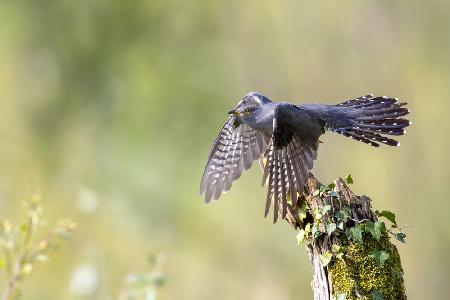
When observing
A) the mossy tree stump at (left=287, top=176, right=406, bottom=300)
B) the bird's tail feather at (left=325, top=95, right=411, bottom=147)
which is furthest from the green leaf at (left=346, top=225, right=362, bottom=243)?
the bird's tail feather at (left=325, top=95, right=411, bottom=147)

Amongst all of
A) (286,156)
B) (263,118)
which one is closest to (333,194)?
(286,156)

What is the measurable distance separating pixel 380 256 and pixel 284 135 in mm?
996

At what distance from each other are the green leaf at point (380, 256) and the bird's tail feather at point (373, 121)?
3.18 ft

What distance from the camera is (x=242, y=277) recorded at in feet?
32.9

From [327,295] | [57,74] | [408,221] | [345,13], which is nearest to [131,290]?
[327,295]

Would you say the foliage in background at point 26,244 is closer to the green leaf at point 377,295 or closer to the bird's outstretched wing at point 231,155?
the bird's outstretched wing at point 231,155

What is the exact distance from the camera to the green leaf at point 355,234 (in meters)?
3.31

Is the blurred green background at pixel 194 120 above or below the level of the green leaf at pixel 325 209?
above

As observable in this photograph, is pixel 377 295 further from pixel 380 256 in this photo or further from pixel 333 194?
pixel 333 194

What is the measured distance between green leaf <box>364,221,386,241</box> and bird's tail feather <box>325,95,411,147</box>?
0.92 m

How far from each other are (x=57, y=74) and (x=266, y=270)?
4.72 metres

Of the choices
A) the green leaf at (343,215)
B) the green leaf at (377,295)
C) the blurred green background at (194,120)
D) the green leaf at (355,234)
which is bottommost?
the green leaf at (377,295)

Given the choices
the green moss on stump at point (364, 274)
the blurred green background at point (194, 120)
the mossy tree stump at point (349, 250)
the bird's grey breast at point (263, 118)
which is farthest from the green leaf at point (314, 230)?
the blurred green background at point (194, 120)

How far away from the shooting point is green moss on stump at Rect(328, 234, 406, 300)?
3.29 m
